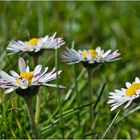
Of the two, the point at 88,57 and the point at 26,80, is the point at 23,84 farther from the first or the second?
the point at 88,57

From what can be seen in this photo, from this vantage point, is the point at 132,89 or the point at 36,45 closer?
the point at 132,89

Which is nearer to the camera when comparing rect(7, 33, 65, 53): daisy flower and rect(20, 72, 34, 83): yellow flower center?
rect(20, 72, 34, 83): yellow flower center

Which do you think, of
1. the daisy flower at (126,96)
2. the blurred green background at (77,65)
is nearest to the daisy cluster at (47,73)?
the daisy flower at (126,96)

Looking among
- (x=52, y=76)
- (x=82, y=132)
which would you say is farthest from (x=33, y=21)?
(x=52, y=76)

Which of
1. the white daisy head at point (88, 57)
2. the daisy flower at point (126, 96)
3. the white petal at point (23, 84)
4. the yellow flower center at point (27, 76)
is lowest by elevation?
the daisy flower at point (126, 96)

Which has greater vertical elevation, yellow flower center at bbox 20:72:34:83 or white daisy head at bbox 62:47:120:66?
white daisy head at bbox 62:47:120:66

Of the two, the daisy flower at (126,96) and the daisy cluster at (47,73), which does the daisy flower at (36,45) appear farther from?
the daisy flower at (126,96)

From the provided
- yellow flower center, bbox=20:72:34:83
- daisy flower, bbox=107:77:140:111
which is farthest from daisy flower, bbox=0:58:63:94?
daisy flower, bbox=107:77:140:111

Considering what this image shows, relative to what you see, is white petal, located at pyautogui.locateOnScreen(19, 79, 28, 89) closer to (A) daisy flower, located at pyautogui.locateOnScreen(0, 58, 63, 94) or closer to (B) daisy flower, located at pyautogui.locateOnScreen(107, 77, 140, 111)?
(A) daisy flower, located at pyautogui.locateOnScreen(0, 58, 63, 94)

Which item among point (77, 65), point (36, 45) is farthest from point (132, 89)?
point (77, 65)
